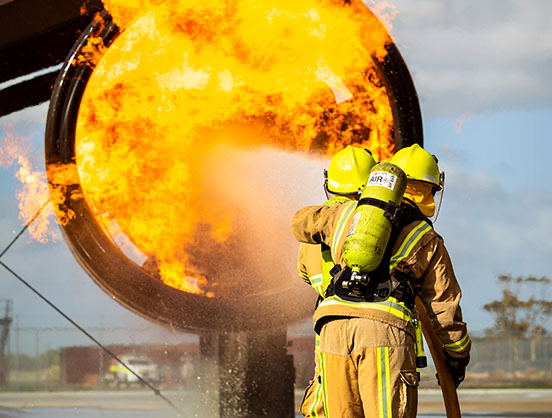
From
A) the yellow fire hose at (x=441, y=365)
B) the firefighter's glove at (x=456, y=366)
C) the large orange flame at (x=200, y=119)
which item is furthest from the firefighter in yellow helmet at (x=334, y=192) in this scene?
the large orange flame at (x=200, y=119)

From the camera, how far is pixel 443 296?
3.25m

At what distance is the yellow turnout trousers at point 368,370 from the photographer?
126 inches

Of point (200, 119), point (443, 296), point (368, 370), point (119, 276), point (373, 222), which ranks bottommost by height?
point (368, 370)

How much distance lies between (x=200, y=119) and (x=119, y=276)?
1.14 m

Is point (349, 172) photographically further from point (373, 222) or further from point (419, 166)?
point (373, 222)

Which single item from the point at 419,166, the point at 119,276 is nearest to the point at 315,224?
the point at 419,166

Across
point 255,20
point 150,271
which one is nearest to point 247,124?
point 255,20

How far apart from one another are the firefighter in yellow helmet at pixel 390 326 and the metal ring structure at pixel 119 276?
8.04 ft

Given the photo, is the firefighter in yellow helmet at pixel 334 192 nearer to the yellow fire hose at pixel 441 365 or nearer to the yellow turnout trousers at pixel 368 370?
the yellow turnout trousers at pixel 368 370

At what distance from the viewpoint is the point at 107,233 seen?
5.87m

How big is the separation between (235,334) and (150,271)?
68 cm

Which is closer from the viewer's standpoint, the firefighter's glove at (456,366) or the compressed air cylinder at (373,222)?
the compressed air cylinder at (373,222)

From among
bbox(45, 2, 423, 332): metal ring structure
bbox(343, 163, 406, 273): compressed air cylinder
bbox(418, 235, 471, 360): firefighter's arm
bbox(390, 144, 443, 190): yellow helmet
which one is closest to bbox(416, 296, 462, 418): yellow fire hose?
bbox(418, 235, 471, 360): firefighter's arm

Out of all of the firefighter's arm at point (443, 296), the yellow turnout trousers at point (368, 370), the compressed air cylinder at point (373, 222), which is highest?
the compressed air cylinder at point (373, 222)
